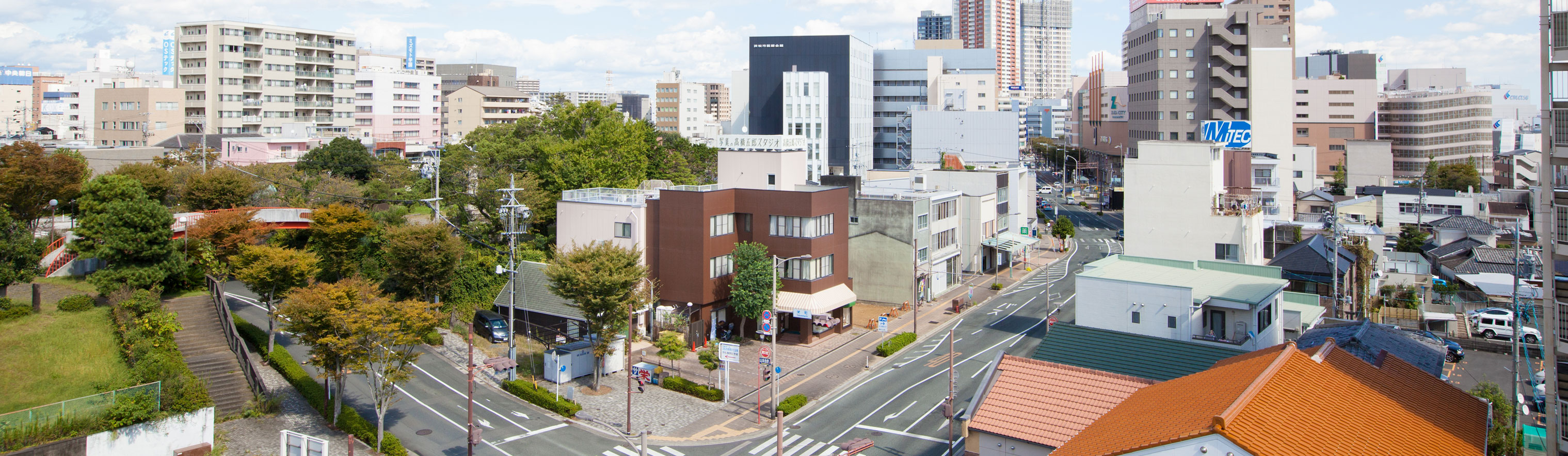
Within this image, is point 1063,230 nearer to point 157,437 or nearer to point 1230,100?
point 1230,100

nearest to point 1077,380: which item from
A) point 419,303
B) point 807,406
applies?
point 807,406

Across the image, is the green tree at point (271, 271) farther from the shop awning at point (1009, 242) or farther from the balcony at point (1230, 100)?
the balcony at point (1230, 100)

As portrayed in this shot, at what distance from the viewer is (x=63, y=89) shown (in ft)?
A: 445

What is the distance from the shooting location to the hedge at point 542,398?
120 feet

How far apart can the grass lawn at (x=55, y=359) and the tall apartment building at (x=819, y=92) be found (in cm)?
8738

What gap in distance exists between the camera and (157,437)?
29562mm

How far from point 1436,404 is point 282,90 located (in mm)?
115771

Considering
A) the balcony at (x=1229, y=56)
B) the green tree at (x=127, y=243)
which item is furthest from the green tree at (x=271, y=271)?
the balcony at (x=1229, y=56)

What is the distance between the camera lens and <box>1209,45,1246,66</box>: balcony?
104125mm

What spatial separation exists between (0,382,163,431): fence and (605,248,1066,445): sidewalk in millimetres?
15030

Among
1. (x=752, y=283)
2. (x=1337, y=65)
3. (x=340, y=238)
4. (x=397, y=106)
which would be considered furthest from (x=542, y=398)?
(x=1337, y=65)

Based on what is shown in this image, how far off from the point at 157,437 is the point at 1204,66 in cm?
10813

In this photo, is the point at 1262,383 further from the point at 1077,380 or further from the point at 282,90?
the point at 282,90

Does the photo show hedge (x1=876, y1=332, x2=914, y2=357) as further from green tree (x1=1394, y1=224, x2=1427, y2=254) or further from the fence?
green tree (x1=1394, y1=224, x2=1427, y2=254)
